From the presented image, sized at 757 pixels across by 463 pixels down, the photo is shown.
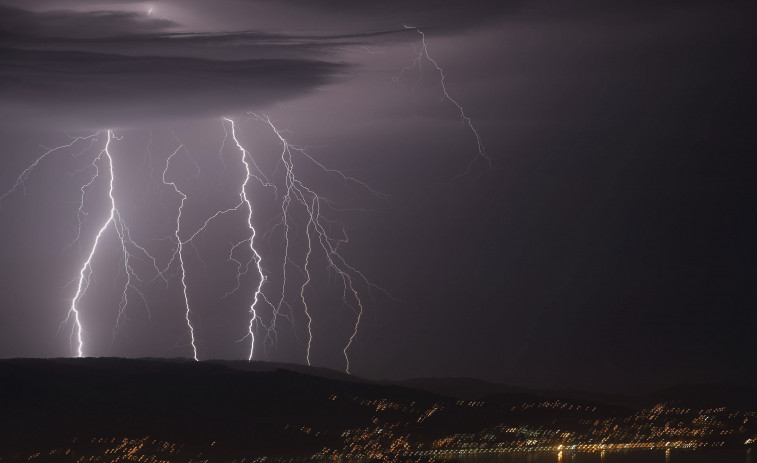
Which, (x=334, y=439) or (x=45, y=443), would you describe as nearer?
(x=45, y=443)

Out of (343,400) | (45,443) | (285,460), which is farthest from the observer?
(343,400)

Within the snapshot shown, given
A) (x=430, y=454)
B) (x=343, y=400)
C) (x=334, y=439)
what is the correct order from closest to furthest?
(x=430, y=454)
(x=334, y=439)
(x=343, y=400)

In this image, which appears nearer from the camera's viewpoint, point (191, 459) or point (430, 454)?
point (191, 459)

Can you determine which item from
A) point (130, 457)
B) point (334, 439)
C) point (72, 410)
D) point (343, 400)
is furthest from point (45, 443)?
point (343, 400)

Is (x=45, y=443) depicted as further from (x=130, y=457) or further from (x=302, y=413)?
(x=302, y=413)

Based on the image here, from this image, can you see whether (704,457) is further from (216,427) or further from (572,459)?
(216,427)

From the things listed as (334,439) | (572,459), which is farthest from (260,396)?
(572,459)
